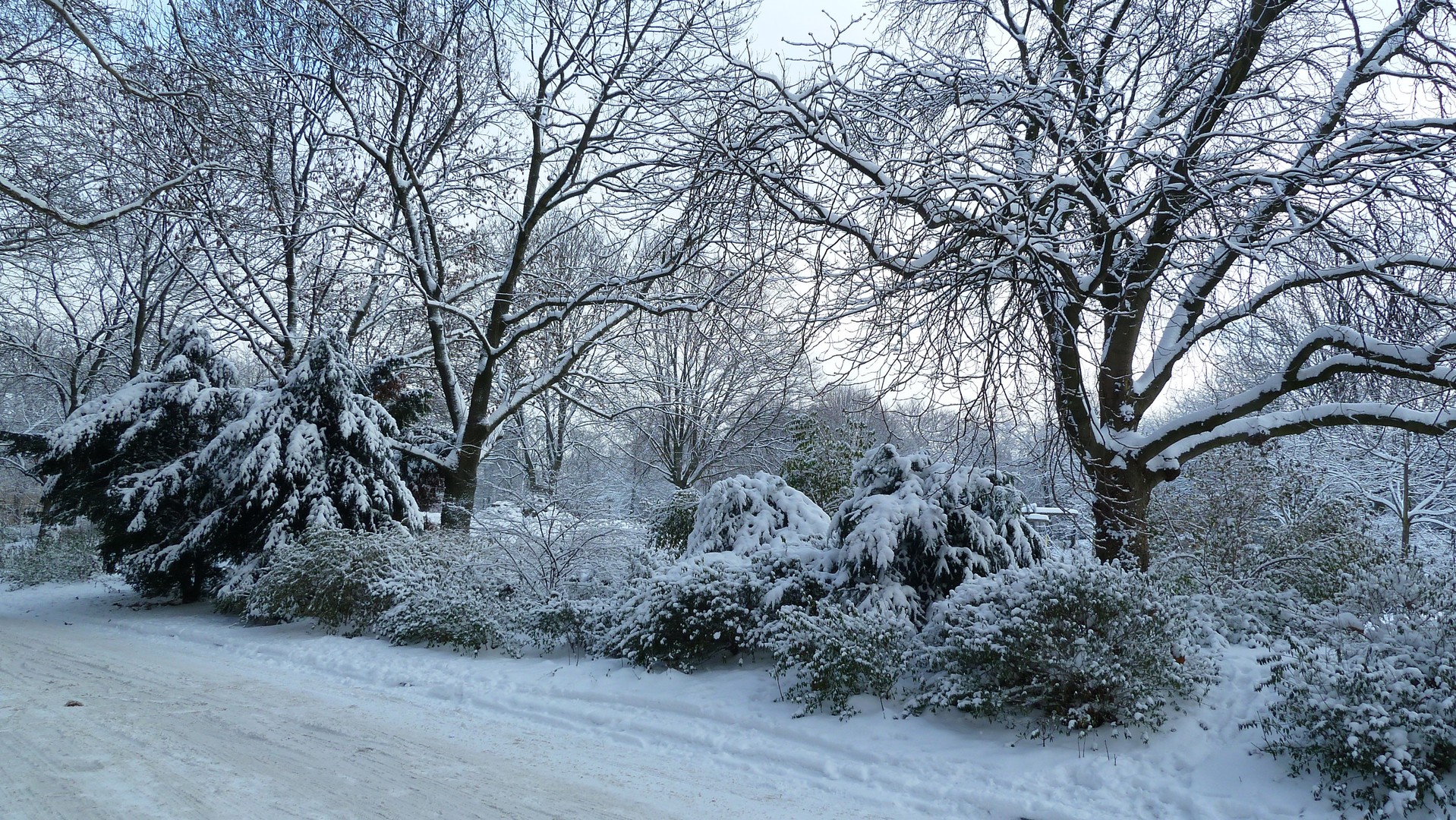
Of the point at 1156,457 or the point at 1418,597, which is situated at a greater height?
the point at 1156,457

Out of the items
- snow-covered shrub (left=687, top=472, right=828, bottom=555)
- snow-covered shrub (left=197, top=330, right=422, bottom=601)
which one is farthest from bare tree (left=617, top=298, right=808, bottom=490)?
snow-covered shrub (left=687, top=472, right=828, bottom=555)

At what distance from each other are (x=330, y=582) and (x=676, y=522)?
4394 mm

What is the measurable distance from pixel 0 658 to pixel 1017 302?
9833 mm

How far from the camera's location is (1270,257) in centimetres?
537

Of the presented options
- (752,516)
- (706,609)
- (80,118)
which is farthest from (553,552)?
(80,118)

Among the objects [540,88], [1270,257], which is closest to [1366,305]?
[1270,257]

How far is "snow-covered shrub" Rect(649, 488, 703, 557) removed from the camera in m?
11.1

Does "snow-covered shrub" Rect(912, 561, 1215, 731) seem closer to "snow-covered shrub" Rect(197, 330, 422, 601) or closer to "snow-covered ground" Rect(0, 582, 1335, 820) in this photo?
"snow-covered ground" Rect(0, 582, 1335, 820)

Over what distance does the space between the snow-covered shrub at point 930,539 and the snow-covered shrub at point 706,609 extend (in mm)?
530

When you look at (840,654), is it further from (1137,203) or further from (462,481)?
(462,481)

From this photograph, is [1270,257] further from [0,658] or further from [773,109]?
[0,658]

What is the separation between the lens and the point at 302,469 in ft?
37.8

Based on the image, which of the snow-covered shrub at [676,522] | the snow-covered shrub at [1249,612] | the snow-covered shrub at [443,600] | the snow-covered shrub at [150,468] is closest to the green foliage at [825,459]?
the snow-covered shrub at [676,522]

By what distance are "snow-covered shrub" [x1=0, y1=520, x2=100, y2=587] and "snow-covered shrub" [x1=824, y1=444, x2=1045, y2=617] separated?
15775 mm
